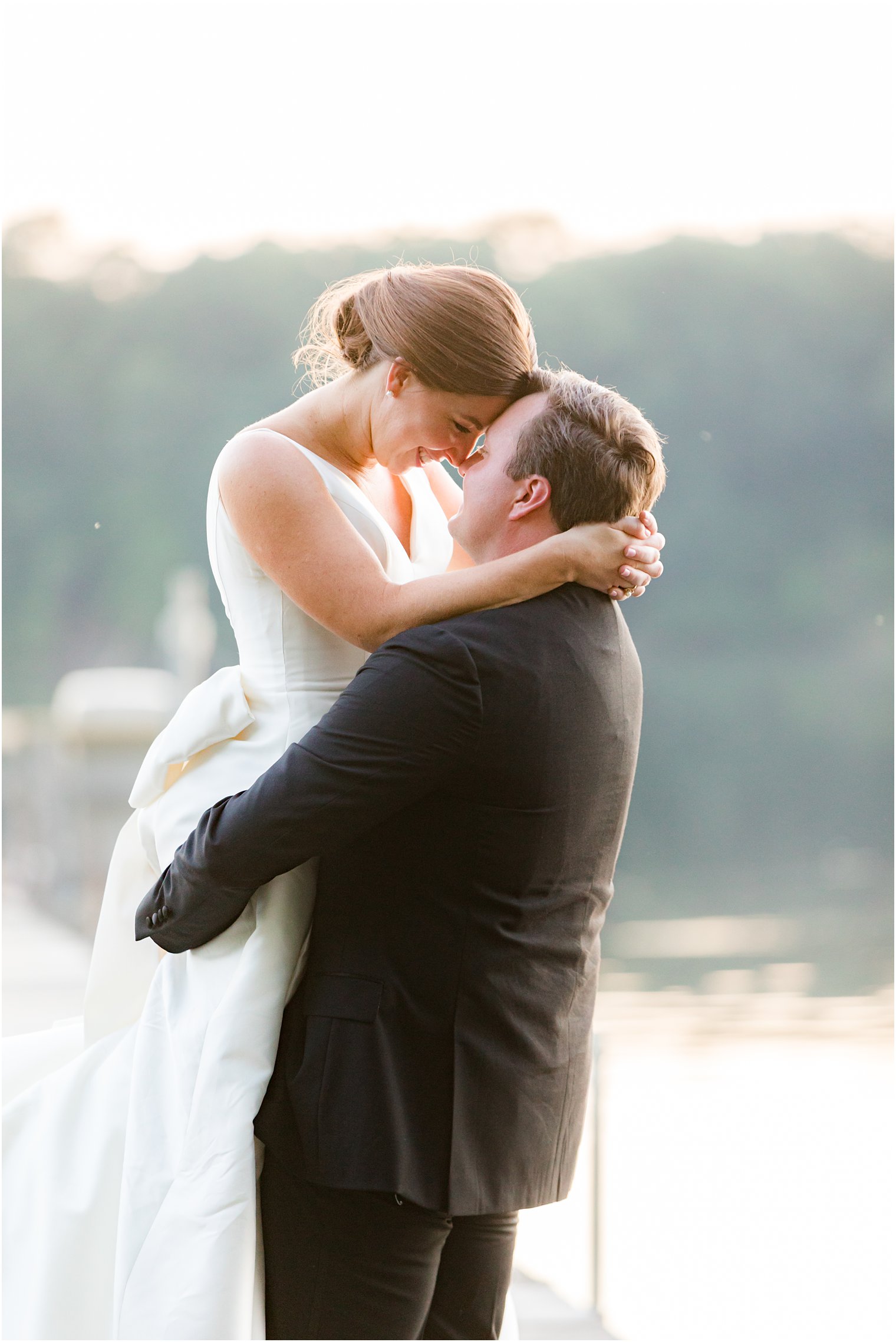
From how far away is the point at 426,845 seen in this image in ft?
5.12

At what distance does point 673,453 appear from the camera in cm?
2997

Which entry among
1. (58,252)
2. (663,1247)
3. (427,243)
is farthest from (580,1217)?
(58,252)

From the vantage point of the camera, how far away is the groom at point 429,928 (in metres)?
1.51

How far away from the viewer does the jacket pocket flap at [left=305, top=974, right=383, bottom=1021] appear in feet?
5.07

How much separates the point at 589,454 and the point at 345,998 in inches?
28.5

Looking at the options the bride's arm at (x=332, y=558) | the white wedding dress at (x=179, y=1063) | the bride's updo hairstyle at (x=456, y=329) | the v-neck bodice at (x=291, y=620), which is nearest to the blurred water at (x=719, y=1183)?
the white wedding dress at (x=179, y=1063)

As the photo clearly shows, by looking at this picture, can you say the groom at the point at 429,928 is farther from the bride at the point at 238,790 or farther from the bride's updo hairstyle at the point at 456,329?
the bride's updo hairstyle at the point at 456,329

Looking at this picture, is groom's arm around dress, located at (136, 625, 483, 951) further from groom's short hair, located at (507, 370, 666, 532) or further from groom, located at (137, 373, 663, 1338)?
groom's short hair, located at (507, 370, 666, 532)

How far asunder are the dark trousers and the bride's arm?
68cm

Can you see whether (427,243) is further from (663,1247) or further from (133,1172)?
(133,1172)

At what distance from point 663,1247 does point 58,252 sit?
1185 inches

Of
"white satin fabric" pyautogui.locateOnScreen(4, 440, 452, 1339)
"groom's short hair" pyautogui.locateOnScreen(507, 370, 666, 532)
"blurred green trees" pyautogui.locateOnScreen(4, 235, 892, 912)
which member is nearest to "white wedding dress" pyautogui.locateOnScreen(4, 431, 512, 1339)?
"white satin fabric" pyautogui.locateOnScreen(4, 440, 452, 1339)

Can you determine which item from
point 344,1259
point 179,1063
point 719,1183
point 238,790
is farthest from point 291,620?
point 719,1183

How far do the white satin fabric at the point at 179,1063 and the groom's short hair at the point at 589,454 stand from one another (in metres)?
0.29
